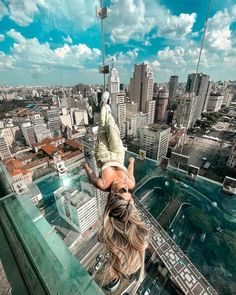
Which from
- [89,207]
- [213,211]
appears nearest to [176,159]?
[213,211]

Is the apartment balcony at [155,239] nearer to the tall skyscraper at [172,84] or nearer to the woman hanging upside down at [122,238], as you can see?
the woman hanging upside down at [122,238]

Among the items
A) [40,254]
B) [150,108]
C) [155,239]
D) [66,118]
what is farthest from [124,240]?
[66,118]

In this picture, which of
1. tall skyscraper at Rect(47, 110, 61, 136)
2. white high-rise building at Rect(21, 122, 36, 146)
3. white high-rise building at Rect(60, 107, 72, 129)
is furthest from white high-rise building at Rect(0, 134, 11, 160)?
white high-rise building at Rect(60, 107, 72, 129)

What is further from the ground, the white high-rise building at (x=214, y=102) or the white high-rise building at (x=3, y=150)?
the white high-rise building at (x=214, y=102)

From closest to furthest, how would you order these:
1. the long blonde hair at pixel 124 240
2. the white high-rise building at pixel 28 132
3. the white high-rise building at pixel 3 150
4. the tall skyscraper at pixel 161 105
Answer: the long blonde hair at pixel 124 240
the white high-rise building at pixel 3 150
the white high-rise building at pixel 28 132
the tall skyscraper at pixel 161 105

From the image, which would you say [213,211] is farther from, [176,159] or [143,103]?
[143,103]

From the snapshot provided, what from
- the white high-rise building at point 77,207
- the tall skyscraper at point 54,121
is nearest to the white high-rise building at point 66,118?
the tall skyscraper at point 54,121

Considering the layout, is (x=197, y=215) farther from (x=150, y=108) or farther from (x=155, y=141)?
(x=150, y=108)
